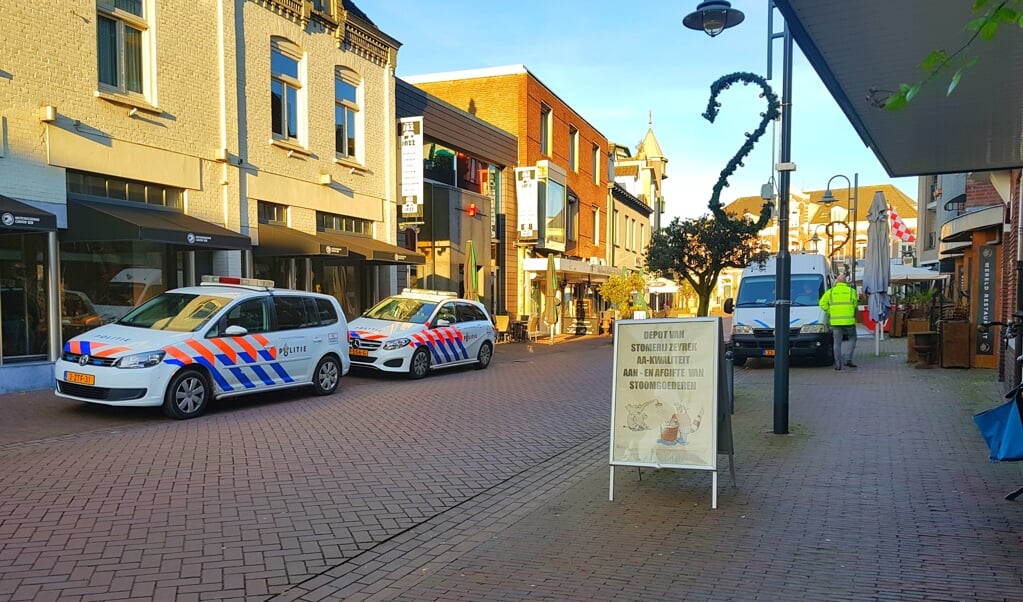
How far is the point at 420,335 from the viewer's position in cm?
1408

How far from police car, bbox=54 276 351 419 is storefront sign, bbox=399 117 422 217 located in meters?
8.42

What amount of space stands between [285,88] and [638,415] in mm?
13979

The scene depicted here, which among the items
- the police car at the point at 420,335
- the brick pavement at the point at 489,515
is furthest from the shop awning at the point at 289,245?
the brick pavement at the point at 489,515

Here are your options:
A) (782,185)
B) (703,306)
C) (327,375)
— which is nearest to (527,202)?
(327,375)

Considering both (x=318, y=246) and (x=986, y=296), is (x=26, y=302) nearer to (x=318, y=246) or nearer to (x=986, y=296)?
(x=318, y=246)

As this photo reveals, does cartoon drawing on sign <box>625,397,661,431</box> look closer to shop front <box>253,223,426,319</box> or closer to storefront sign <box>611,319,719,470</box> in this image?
storefront sign <box>611,319,719,470</box>

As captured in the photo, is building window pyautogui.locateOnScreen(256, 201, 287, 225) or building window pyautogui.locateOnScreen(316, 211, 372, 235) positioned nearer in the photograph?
building window pyautogui.locateOnScreen(256, 201, 287, 225)

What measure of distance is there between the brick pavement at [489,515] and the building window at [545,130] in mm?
21618

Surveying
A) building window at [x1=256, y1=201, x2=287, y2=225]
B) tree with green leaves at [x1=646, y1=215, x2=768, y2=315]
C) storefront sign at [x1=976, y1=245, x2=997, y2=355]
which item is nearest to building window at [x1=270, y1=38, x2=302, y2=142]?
building window at [x1=256, y1=201, x2=287, y2=225]

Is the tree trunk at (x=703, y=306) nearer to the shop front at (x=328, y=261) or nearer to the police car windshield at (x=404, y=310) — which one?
the police car windshield at (x=404, y=310)

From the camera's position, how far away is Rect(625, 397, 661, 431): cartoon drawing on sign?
5951 mm

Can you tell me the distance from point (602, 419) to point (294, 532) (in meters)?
5.70

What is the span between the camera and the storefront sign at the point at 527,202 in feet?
87.5

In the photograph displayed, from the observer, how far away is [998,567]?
14.2 feet
